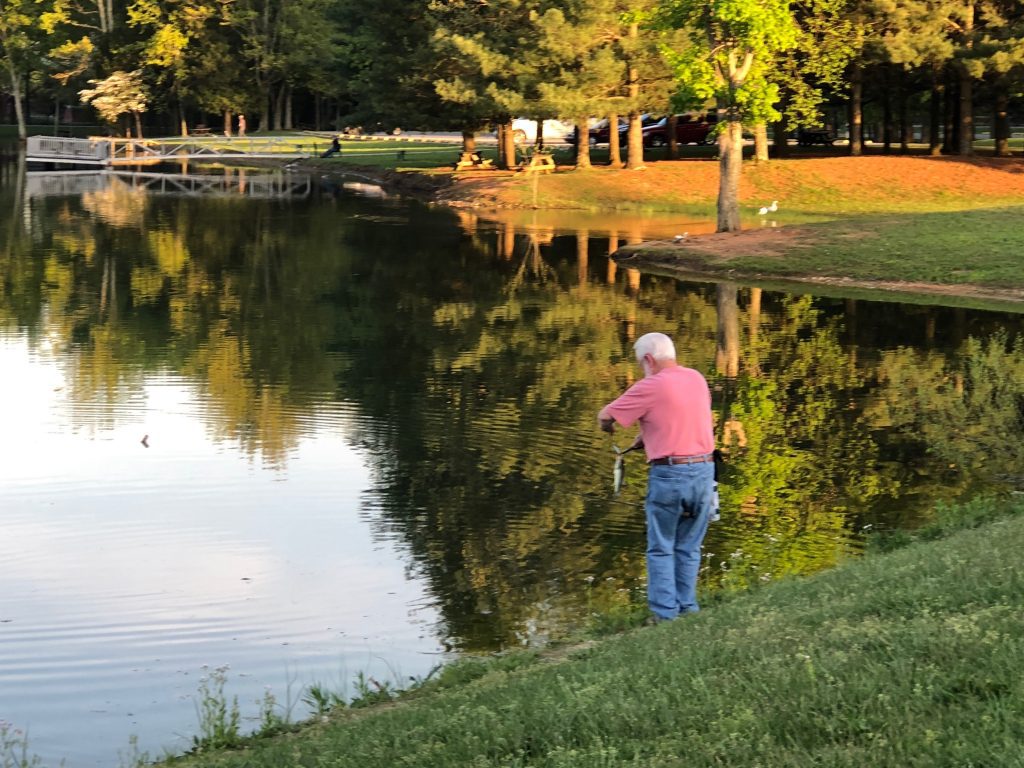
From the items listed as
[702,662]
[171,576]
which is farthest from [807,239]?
[702,662]

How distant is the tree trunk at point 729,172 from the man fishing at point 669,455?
1039 inches

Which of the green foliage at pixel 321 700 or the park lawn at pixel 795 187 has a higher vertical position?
the park lawn at pixel 795 187

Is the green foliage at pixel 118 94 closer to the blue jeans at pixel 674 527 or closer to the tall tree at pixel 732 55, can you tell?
the tall tree at pixel 732 55

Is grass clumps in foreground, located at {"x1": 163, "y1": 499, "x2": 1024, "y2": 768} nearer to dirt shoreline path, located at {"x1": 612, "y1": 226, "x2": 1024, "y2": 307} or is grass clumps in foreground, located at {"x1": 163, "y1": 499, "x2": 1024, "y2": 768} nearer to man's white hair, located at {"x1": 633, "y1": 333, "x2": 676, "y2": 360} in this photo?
man's white hair, located at {"x1": 633, "y1": 333, "x2": 676, "y2": 360}

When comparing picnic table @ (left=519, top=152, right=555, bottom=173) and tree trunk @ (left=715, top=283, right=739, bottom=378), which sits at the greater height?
picnic table @ (left=519, top=152, right=555, bottom=173)

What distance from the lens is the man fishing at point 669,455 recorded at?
941 cm

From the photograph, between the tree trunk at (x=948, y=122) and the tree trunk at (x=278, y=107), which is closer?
the tree trunk at (x=948, y=122)

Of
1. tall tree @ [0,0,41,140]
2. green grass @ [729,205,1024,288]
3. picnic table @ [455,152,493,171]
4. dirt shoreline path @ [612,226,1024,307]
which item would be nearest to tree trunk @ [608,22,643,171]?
picnic table @ [455,152,493,171]

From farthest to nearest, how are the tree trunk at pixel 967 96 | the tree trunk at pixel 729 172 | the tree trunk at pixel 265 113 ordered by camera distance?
the tree trunk at pixel 265 113
the tree trunk at pixel 967 96
the tree trunk at pixel 729 172

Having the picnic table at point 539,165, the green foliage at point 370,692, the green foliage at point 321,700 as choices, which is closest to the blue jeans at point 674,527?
the green foliage at point 370,692

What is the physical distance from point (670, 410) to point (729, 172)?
2743 centimetres

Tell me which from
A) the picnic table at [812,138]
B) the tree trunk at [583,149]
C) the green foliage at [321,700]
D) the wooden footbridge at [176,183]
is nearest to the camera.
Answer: the green foliage at [321,700]

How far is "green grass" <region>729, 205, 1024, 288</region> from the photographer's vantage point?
29531 millimetres

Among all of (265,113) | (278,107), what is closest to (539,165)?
(265,113)
